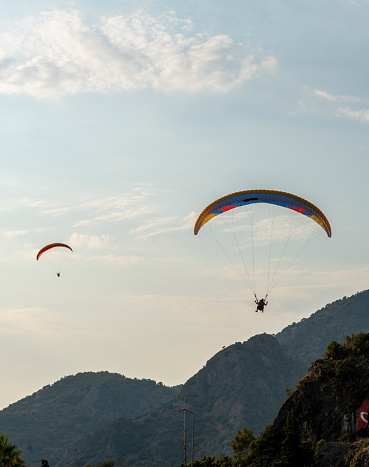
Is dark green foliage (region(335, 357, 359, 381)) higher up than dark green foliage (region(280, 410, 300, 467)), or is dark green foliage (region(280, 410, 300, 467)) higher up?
dark green foliage (region(335, 357, 359, 381))

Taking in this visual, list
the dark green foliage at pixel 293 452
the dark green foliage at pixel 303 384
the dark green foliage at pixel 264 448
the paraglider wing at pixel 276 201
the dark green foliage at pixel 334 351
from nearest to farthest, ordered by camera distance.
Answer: the paraglider wing at pixel 276 201 → the dark green foliage at pixel 293 452 → the dark green foliage at pixel 264 448 → the dark green foliage at pixel 334 351 → the dark green foliage at pixel 303 384

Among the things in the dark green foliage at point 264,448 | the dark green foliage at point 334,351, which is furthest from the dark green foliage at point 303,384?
the dark green foliage at point 264,448

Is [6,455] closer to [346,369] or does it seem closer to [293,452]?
[293,452]

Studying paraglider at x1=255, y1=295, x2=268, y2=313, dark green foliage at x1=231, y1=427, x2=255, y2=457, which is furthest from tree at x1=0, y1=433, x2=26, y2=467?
dark green foliage at x1=231, y1=427, x2=255, y2=457

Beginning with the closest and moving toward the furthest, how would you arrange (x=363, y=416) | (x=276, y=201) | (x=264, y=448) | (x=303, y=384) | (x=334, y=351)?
(x=276, y=201) → (x=363, y=416) → (x=264, y=448) → (x=334, y=351) → (x=303, y=384)

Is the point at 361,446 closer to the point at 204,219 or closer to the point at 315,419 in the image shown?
the point at 315,419

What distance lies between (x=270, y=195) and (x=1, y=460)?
28.3 m

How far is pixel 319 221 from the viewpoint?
56.5m

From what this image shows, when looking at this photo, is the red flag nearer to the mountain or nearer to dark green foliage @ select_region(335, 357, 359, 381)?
the mountain

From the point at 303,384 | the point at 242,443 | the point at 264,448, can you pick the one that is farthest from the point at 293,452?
the point at 242,443

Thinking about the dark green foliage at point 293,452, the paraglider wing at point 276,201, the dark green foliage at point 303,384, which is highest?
the paraglider wing at point 276,201

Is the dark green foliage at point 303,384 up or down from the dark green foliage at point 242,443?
up

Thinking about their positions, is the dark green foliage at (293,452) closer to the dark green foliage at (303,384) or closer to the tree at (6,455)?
the dark green foliage at (303,384)

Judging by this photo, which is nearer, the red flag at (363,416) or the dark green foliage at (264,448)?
the red flag at (363,416)
